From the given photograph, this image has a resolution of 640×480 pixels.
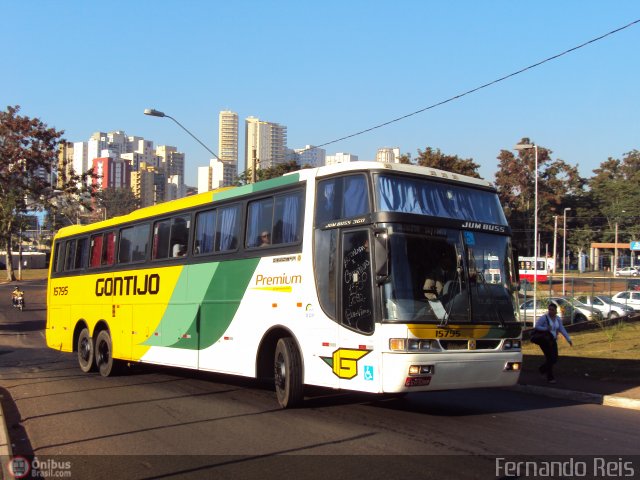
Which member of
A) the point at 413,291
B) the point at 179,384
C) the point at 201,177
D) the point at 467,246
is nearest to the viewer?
the point at 413,291

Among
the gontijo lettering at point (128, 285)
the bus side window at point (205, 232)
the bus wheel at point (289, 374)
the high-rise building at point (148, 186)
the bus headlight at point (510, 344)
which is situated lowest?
the bus wheel at point (289, 374)

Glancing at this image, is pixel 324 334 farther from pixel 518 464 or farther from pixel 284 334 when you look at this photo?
pixel 518 464

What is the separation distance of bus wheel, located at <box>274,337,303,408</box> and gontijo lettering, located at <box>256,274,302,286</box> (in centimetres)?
86

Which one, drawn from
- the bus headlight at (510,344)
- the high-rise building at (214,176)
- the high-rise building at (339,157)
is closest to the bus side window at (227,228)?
the bus headlight at (510,344)

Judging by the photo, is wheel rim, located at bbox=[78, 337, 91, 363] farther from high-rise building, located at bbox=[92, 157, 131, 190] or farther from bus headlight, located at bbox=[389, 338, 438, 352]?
high-rise building, located at bbox=[92, 157, 131, 190]

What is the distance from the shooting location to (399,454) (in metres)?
6.86

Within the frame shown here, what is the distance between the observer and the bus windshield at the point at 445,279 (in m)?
8.13

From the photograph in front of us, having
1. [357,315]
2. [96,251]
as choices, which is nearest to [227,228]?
[357,315]

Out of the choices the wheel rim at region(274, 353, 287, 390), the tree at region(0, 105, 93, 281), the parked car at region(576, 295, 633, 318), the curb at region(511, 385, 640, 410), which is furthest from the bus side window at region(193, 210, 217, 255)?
the tree at region(0, 105, 93, 281)

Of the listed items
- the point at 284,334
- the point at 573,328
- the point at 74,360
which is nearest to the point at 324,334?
the point at 284,334

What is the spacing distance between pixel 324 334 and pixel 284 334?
1.18m

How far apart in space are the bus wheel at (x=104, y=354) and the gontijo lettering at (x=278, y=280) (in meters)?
6.24

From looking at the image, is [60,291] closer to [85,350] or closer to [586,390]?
[85,350]

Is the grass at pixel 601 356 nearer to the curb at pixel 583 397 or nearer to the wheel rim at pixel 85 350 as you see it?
the curb at pixel 583 397
